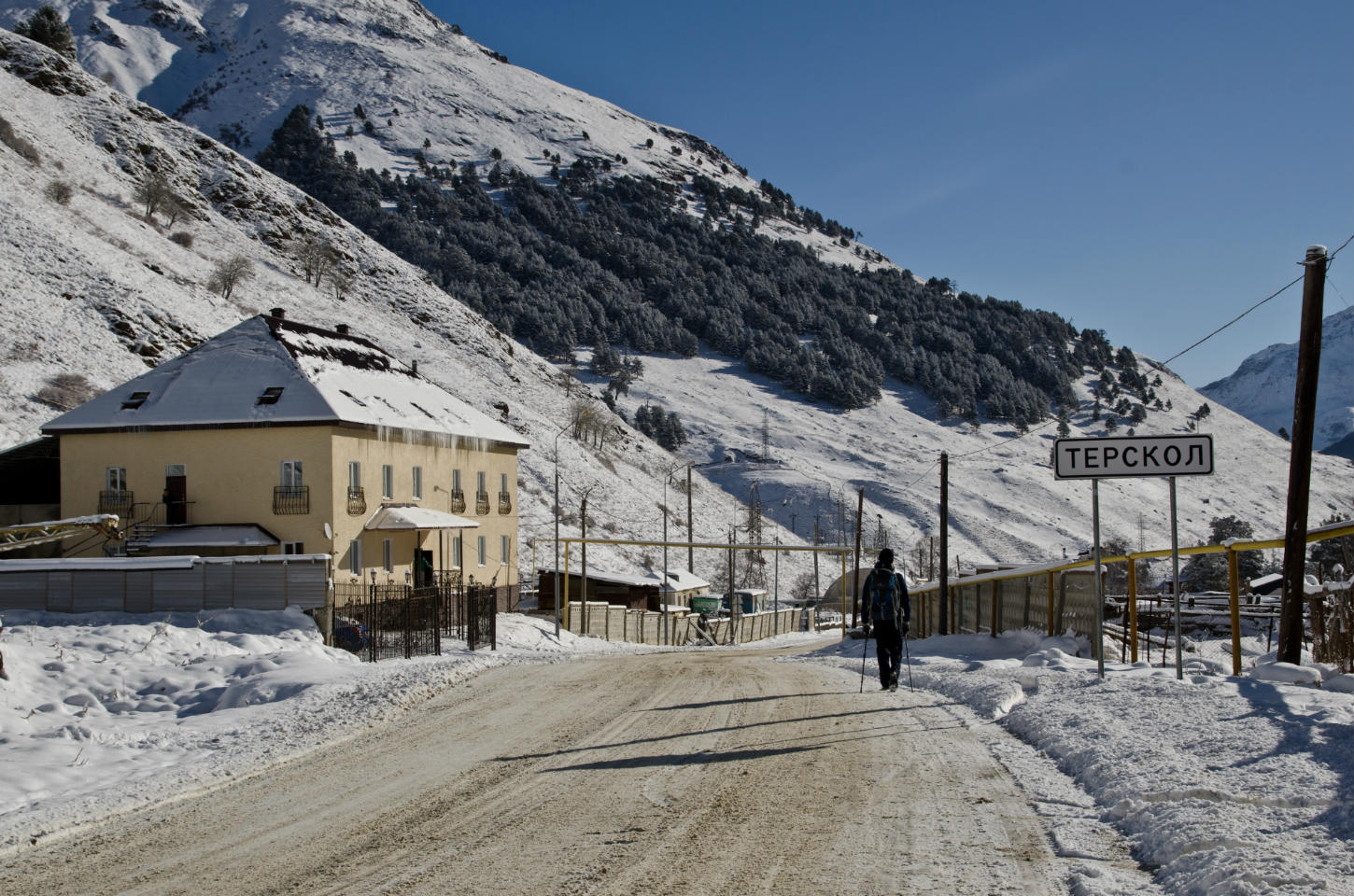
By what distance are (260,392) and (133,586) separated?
37.6 ft

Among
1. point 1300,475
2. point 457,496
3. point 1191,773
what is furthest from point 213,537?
point 1191,773

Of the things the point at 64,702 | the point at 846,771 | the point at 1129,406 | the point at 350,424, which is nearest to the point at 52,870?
the point at 846,771

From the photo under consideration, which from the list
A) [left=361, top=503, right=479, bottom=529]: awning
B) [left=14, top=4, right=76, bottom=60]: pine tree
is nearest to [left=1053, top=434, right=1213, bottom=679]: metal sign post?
[left=361, top=503, right=479, bottom=529]: awning

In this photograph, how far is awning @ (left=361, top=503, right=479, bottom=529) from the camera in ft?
120

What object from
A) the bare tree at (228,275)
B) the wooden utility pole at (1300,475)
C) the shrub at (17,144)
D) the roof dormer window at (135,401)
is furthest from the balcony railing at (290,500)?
the shrub at (17,144)

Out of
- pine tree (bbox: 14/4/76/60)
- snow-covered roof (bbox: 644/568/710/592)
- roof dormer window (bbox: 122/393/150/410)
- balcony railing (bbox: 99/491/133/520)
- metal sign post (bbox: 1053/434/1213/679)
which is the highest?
pine tree (bbox: 14/4/76/60)

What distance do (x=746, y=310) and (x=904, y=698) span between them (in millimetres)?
182745

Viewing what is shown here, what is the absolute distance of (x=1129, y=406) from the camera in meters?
173

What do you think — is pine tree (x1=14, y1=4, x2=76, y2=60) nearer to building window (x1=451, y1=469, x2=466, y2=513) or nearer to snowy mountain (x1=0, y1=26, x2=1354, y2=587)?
snowy mountain (x1=0, y1=26, x2=1354, y2=587)

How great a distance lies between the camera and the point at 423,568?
37781mm

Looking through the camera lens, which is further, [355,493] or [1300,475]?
[355,493]

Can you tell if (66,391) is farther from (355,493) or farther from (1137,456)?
(1137,456)

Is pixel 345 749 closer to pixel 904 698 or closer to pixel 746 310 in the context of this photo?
pixel 904 698

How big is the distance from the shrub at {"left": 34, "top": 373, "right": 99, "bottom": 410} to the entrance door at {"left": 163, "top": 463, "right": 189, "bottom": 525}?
1356cm
